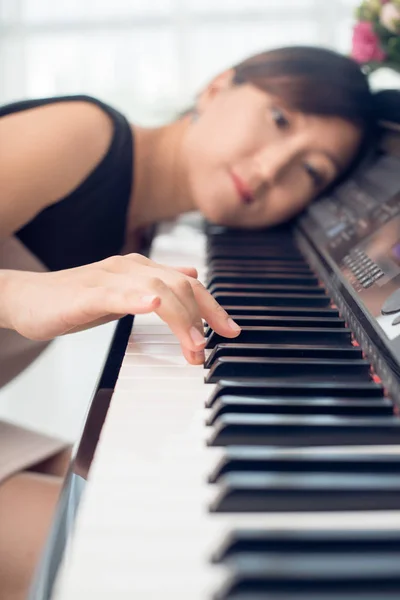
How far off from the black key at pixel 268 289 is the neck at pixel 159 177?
532mm

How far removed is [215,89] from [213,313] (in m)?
0.84

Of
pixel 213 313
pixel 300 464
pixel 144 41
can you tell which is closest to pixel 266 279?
pixel 213 313

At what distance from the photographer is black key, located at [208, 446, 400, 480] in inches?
19.2

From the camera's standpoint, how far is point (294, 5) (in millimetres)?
2760

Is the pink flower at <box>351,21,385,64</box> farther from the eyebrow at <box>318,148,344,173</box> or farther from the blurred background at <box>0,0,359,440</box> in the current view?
the blurred background at <box>0,0,359,440</box>

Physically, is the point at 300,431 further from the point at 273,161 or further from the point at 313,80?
the point at 313,80

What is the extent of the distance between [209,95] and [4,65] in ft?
5.74

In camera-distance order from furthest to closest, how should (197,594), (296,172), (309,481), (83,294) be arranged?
1. (296,172)
2. (83,294)
3. (309,481)
4. (197,594)

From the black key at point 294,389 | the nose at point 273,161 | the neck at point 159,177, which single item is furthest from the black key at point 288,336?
the neck at point 159,177

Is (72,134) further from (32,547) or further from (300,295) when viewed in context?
(32,547)

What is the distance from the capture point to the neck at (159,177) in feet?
4.73

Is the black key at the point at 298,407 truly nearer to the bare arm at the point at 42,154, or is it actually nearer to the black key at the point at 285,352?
the black key at the point at 285,352

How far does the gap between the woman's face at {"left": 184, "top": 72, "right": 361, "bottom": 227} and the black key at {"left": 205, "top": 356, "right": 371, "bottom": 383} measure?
26.0 inches

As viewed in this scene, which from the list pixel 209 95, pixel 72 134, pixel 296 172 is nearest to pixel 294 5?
pixel 209 95
